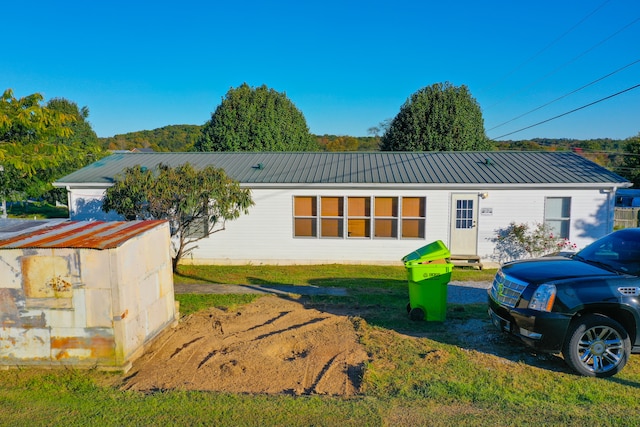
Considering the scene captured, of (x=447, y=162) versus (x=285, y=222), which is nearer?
(x=285, y=222)

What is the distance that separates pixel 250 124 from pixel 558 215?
25.3m

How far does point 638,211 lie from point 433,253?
19.5 meters

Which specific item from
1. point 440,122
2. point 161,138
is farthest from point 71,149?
point 161,138

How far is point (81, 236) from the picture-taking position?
6.25 m

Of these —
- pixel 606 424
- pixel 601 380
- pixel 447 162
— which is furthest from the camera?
pixel 447 162

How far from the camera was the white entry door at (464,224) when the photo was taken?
1348cm

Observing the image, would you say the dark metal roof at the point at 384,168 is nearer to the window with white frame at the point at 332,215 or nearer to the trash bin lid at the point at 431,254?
the window with white frame at the point at 332,215

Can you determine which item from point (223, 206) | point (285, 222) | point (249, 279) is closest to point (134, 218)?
point (223, 206)

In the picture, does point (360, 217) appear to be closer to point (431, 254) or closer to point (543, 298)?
point (431, 254)

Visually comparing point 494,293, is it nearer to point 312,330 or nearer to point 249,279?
point 312,330

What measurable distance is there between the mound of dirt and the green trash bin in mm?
1385

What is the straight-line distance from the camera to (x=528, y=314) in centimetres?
579

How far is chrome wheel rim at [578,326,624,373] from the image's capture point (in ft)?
18.4

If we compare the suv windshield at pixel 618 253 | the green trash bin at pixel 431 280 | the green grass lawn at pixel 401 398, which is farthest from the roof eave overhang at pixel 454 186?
the green grass lawn at pixel 401 398
